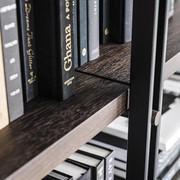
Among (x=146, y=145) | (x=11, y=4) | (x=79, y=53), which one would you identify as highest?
(x=11, y=4)

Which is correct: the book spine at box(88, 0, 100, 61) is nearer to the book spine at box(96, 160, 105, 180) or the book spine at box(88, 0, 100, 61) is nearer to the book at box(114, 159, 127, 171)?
the book spine at box(96, 160, 105, 180)

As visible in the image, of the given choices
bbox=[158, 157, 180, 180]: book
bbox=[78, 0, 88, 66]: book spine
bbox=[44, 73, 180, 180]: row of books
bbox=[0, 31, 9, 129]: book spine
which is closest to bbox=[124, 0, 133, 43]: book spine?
bbox=[78, 0, 88, 66]: book spine

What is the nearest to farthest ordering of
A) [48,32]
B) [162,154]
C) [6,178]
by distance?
[6,178] < [48,32] < [162,154]

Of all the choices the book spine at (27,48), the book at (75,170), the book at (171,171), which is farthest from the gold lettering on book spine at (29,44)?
the book at (171,171)

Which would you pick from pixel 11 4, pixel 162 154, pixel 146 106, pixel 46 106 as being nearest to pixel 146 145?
pixel 146 106

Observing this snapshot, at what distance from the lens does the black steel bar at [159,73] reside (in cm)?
55

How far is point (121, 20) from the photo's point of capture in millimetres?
699

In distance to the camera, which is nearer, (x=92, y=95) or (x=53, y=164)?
(x=53, y=164)

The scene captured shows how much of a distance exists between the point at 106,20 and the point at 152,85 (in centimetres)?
18

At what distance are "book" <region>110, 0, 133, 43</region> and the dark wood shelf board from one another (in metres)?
0.15

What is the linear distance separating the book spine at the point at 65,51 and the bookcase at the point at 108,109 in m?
0.02

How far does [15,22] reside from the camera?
0.44 m

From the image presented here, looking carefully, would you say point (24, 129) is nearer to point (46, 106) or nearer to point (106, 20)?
point (46, 106)

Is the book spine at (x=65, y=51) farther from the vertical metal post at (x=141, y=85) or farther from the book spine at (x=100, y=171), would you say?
the book spine at (x=100, y=171)
